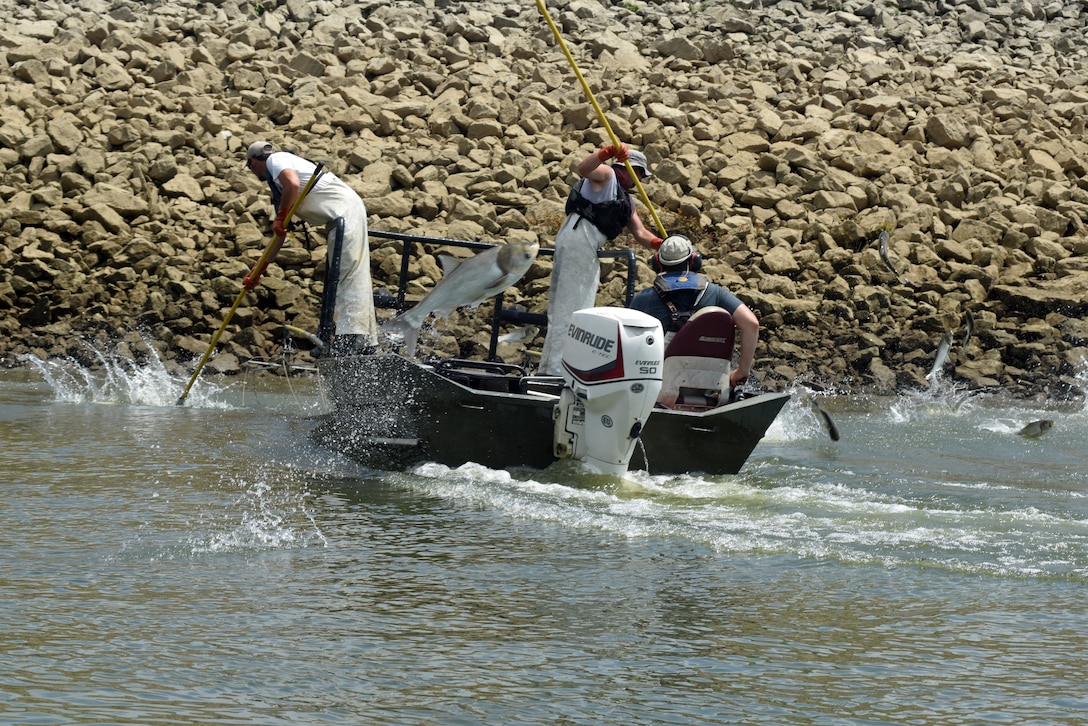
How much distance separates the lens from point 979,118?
2241 cm

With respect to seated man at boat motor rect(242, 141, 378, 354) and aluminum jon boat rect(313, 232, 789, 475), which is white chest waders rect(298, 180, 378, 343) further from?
aluminum jon boat rect(313, 232, 789, 475)

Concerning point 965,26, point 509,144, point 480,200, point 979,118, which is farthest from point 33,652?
point 965,26

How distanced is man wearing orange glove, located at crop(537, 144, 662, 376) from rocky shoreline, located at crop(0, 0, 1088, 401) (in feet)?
19.2

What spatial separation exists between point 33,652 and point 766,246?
14457 mm

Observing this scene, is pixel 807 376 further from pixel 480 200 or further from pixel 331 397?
pixel 331 397

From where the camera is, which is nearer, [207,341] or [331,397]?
[331,397]

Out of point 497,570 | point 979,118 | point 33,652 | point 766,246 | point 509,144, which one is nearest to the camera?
point 33,652

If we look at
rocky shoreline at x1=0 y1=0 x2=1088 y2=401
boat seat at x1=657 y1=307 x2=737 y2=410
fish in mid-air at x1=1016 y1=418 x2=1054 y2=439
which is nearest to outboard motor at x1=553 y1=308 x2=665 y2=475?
Result: boat seat at x1=657 y1=307 x2=737 y2=410

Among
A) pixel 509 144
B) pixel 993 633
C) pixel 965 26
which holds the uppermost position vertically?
pixel 965 26

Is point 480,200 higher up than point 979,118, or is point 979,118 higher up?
point 979,118

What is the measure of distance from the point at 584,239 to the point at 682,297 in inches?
34.6

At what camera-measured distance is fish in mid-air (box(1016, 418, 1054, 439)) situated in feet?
39.5

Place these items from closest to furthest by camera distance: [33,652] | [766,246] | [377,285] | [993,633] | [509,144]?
[33,652]
[993,633]
[377,285]
[766,246]
[509,144]

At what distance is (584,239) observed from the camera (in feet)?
32.5
